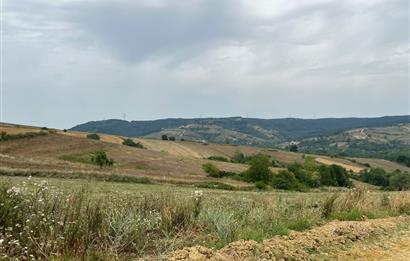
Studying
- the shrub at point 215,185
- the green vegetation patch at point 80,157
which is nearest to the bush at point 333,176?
the shrub at point 215,185

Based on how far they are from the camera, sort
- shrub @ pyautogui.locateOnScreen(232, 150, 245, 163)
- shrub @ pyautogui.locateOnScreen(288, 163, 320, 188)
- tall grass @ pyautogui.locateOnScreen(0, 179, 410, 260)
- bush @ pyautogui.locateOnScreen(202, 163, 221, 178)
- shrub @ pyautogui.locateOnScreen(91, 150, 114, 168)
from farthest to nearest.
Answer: shrub @ pyautogui.locateOnScreen(232, 150, 245, 163)
shrub @ pyautogui.locateOnScreen(288, 163, 320, 188)
bush @ pyautogui.locateOnScreen(202, 163, 221, 178)
shrub @ pyautogui.locateOnScreen(91, 150, 114, 168)
tall grass @ pyautogui.locateOnScreen(0, 179, 410, 260)

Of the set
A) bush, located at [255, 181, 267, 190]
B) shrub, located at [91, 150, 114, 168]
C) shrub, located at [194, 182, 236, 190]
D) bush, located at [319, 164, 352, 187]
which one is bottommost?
bush, located at [319, 164, 352, 187]

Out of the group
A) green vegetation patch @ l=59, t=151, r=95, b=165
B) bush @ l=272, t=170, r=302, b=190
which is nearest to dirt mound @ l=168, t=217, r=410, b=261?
bush @ l=272, t=170, r=302, b=190

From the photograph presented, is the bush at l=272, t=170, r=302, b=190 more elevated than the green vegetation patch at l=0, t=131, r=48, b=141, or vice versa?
the green vegetation patch at l=0, t=131, r=48, b=141

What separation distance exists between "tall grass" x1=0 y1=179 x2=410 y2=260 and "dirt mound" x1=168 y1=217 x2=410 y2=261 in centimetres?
45

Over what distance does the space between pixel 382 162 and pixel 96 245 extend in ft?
415

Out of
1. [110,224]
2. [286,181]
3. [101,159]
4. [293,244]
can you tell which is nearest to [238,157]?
[286,181]

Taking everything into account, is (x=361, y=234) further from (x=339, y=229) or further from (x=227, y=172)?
(x=227, y=172)

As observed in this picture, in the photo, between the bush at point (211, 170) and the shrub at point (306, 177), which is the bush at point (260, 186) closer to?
the bush at point (211, 170)

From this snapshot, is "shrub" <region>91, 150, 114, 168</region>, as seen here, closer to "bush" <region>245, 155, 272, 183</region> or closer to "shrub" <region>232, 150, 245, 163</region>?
"bush" <region>245, 155, 272, 183</region>

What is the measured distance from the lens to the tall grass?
285 inches

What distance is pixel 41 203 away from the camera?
27.8ft

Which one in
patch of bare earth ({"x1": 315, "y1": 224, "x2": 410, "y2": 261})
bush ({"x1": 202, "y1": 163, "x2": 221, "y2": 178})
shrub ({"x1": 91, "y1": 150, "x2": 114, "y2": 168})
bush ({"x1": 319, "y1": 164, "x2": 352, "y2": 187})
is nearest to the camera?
patch of bare earth ({"x1": 315, "y1": 224, "x2": 410, "y2": 261})

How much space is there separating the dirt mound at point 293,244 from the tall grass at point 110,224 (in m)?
0.45
